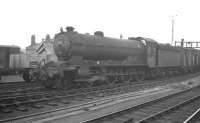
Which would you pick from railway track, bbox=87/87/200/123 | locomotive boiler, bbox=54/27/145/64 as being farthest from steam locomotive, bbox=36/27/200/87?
railway track, bbox=87/87/200/123

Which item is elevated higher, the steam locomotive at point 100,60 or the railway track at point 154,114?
the steam locomotive at point 100,60

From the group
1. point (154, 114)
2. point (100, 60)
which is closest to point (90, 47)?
point (100, 60)

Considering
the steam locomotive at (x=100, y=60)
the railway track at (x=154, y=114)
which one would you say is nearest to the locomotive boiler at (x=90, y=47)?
the steam locomotive at (x=100, y=60)

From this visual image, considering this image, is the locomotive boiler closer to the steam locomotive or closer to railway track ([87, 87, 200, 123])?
the steam locomotive

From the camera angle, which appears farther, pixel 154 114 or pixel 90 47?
pixel 90 47

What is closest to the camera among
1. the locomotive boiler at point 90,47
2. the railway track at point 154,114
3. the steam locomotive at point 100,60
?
the railway track at point 154,114

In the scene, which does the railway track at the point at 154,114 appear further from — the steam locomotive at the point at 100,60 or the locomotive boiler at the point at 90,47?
the locomotive boiler at the point at 90,47

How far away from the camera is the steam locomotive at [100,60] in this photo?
14.5 metres

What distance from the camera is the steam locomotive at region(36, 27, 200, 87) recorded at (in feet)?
47.6

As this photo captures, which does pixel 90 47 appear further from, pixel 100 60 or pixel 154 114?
pixel 154 114

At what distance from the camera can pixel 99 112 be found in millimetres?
8922

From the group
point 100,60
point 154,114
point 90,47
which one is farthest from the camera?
point 100,60

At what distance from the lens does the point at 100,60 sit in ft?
57.3

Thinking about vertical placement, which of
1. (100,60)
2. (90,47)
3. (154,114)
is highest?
(90,47)
